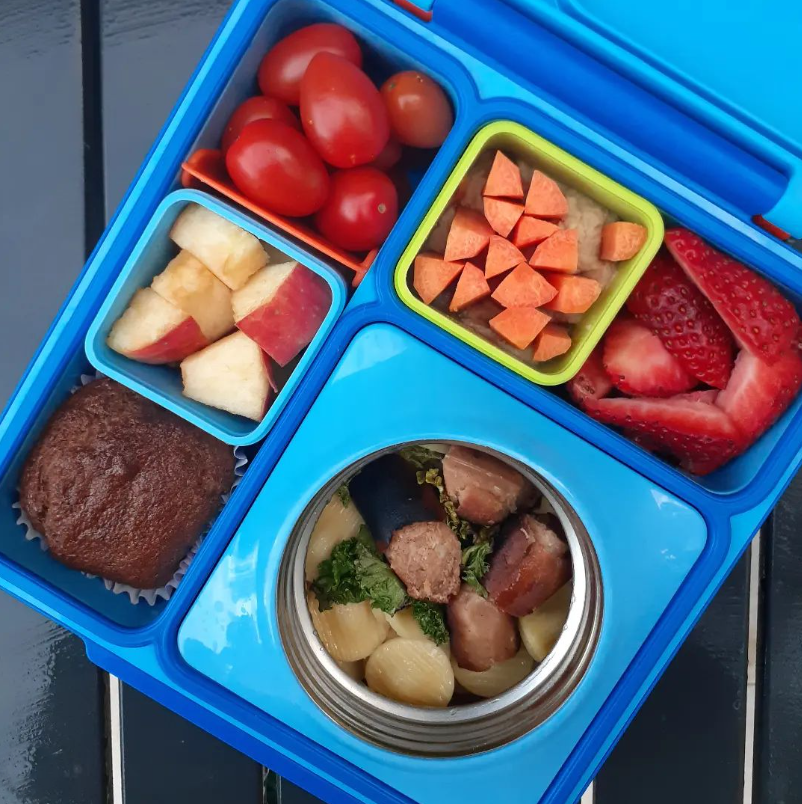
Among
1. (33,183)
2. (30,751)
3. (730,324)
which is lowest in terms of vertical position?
(30,751)

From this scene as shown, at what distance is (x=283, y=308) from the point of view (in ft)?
2.49

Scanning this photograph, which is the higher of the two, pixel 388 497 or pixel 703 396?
pixel 703 396

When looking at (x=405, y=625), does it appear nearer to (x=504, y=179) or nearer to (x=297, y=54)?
(x=504, y=179)

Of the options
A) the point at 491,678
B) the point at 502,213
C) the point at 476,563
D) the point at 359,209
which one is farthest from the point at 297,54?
the point at 491,678

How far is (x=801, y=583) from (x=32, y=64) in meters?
1.34

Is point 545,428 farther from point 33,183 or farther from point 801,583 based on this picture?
point 33,183

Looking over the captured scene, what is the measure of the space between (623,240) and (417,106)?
27 centimetres

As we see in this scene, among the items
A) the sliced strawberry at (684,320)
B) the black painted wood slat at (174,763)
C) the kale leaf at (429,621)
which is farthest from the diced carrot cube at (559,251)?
the black painted wood slat at (174,763)

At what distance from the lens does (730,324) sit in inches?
30.3

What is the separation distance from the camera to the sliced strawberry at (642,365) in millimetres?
802

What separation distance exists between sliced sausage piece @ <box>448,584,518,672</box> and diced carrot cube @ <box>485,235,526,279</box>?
1.26 feet

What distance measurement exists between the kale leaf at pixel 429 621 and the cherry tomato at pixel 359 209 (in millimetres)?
436

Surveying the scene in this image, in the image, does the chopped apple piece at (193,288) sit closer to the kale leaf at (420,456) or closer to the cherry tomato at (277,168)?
the cherry tomato at (277,168)

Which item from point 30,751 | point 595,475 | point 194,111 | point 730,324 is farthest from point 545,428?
point 30,751
